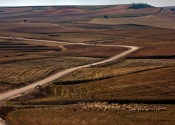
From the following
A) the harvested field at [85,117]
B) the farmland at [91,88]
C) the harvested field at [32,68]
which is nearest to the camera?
the harvested field at [85,117]

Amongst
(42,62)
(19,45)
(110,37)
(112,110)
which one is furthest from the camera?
(110,37)

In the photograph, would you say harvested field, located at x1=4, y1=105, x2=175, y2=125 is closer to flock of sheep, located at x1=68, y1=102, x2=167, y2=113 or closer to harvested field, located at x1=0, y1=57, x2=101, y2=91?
flock of sheep, located at x1=68, y1=102, x2=167, y2=113

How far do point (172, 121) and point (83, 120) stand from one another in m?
11.1

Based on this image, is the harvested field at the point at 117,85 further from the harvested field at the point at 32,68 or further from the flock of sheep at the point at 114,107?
the harvested field at the point at 32,68

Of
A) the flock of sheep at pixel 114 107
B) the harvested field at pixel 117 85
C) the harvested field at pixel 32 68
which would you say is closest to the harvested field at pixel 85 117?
the flock of sheep at pixel 114 107

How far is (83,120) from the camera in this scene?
4644 centimetres

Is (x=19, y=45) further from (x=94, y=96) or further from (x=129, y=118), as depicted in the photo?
(x=129, y=118)

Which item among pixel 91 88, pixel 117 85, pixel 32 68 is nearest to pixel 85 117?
pixel 91 88

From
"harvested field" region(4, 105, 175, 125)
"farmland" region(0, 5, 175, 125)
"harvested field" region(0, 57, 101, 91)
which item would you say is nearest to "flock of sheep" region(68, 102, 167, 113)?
"farmland" region(0, 5, 175, 125)

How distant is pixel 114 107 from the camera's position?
171ft

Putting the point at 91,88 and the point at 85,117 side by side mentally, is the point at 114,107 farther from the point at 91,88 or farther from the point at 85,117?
the point at 91,88

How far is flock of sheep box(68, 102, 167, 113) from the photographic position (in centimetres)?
5022

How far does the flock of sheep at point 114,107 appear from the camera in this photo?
50.2 m

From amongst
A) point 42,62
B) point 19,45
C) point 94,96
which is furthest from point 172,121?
point 19,45
